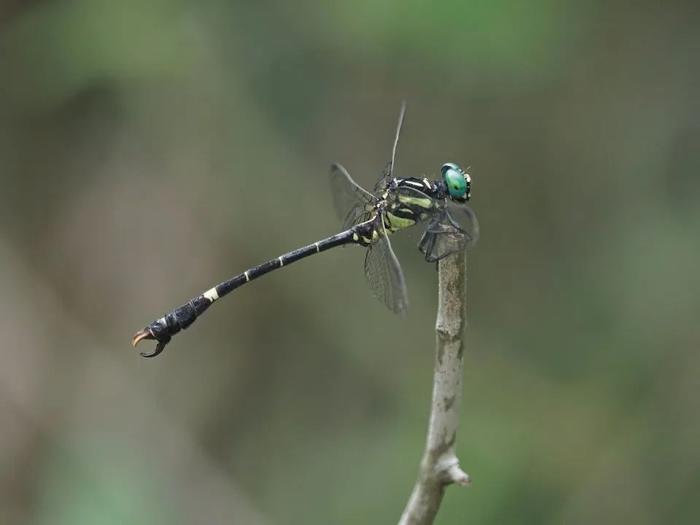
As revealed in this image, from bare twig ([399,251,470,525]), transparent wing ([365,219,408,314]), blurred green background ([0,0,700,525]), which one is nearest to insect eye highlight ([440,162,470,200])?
transparent wing ([365,219,408,314])

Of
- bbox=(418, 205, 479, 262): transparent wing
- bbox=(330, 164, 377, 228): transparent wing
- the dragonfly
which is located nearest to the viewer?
bbox=(418, 205, 479, 262): transparent wing

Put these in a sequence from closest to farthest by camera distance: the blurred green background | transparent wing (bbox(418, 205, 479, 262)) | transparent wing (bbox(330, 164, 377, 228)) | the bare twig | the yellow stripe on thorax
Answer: the bare twig < transparent wing (bbox(418, 205, 479, 262)) < the yellow stripe on thorax < transparent wing (bbox(330, 164, 377, 228)) < the blurred green background

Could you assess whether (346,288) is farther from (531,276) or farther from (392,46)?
(392,46)

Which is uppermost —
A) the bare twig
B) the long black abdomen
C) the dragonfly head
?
the dragonfly head

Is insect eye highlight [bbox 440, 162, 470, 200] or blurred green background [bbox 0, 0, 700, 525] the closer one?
insect eye highlight [bbox 440, 162, 470, 200]

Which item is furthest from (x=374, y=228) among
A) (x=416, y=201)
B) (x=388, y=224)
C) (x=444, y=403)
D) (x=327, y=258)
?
(x=327, y=258)

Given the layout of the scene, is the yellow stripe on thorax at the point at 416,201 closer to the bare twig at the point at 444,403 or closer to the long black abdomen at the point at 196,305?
the long black abdomen at the point at 196,305

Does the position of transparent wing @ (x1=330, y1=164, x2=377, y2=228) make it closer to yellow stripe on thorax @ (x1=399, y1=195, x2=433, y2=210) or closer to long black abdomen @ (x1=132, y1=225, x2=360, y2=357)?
long black abdomen @ (x1=132, y1=225, x2=360, y2=357)

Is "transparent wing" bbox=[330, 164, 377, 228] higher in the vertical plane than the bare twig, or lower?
higher
